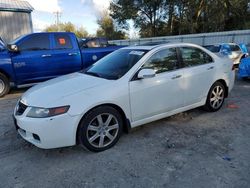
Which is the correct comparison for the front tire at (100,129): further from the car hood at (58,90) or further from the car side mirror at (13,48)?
the car side mirror at (13,48)

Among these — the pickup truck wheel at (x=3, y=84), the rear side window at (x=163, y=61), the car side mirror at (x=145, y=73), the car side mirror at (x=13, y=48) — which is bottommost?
the pickup truck wheel at (x=3, y=84)

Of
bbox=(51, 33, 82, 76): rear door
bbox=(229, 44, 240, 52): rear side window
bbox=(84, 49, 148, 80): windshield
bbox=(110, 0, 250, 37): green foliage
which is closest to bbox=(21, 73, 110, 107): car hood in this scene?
bbox=(84, 49, 148, 80): windshield

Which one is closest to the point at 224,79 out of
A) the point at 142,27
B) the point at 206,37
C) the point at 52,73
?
the point at 52,73

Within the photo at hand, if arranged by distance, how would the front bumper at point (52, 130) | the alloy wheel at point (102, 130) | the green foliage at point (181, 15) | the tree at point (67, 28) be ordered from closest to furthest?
1. the front bumper at point (52, 130)
2. the alloy wheel at point (102, 130)
3. the green foliage at point (181, 15)
4. the tree at point (67, 28)

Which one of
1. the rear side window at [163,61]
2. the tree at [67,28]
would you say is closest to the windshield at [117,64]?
the rear side window at [163,61]

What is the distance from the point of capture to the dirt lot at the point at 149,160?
8.65 ft

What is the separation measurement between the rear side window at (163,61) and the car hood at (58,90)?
0.90 m

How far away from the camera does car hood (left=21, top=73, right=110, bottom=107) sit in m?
3.06

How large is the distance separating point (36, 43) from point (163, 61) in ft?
14.8

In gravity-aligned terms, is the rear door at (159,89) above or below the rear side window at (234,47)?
below

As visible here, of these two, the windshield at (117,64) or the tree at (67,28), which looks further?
the tree at (67,28)

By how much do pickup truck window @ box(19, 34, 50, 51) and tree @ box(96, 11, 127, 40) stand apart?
3620 cm

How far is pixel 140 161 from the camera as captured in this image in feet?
9.95

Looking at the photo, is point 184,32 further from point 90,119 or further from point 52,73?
point 90,119
